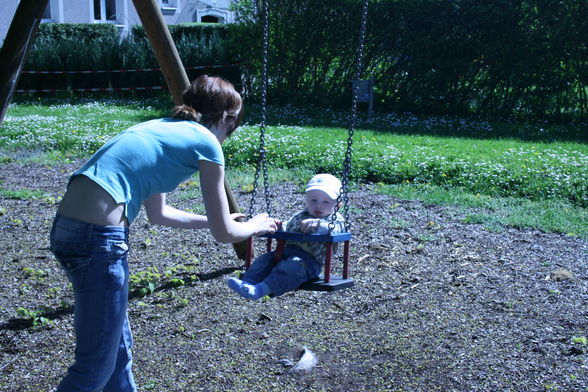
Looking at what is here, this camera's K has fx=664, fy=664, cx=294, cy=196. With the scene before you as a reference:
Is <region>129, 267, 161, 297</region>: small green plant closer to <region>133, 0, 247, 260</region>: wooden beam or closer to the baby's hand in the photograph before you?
<region>133, 0, 247, 260</region>: wooden beam

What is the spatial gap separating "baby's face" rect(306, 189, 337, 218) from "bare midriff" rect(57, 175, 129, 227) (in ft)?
5.21

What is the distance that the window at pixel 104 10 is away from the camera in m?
24.5

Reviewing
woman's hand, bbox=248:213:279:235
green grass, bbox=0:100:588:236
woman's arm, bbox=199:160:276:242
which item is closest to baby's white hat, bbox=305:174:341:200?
woman's hand, bbox=248:213:279:235

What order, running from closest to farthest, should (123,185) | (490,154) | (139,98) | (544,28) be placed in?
(123,185), (490,154), (544,28), (139,98)

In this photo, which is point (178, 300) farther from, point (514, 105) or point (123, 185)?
point (514, 105)

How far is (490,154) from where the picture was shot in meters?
9.05

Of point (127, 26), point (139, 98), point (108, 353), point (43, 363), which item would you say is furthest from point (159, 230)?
point (127, 26)

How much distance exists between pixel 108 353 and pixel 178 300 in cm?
218

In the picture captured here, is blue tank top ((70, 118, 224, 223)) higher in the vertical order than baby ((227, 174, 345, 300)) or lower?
higher

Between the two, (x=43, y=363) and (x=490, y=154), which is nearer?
(x=43, y=363)

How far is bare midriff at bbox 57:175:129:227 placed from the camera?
7.33 feet

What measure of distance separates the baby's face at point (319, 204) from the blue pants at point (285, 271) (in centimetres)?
25

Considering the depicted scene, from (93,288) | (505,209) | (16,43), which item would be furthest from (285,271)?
(505,209)

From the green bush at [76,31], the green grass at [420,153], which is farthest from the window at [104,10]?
the green grass at [420,153]
